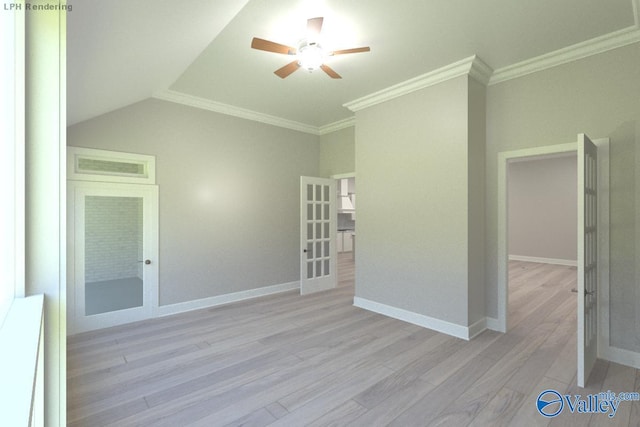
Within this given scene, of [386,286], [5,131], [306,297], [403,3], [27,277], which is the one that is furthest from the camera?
[306,297]

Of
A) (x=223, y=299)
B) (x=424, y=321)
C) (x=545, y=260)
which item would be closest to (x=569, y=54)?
(x=424, y=321)

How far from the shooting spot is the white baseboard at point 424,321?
10.6 ft

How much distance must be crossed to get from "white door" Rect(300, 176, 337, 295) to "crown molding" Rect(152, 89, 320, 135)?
1025 millimetres

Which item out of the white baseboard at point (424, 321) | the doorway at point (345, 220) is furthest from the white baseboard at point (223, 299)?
the doorway at point (345, 220)

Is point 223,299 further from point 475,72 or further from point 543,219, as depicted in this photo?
point 543,219

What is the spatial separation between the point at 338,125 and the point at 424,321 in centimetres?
355

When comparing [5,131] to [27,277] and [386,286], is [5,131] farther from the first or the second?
[386,286]

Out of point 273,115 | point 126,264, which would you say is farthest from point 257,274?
point 273,115

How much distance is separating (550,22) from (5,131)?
11.9ft

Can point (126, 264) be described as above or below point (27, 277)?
below

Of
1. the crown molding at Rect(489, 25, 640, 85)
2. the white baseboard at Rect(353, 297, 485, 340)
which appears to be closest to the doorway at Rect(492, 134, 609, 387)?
the white baseboard at Rect(353, 297, 485, 340)

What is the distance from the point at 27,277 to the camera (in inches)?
35.2

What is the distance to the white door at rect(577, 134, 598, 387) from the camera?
7.57ft

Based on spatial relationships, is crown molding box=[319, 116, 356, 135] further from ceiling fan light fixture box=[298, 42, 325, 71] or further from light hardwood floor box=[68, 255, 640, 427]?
light hardwood floor box=[68, 255, 640, 427]
